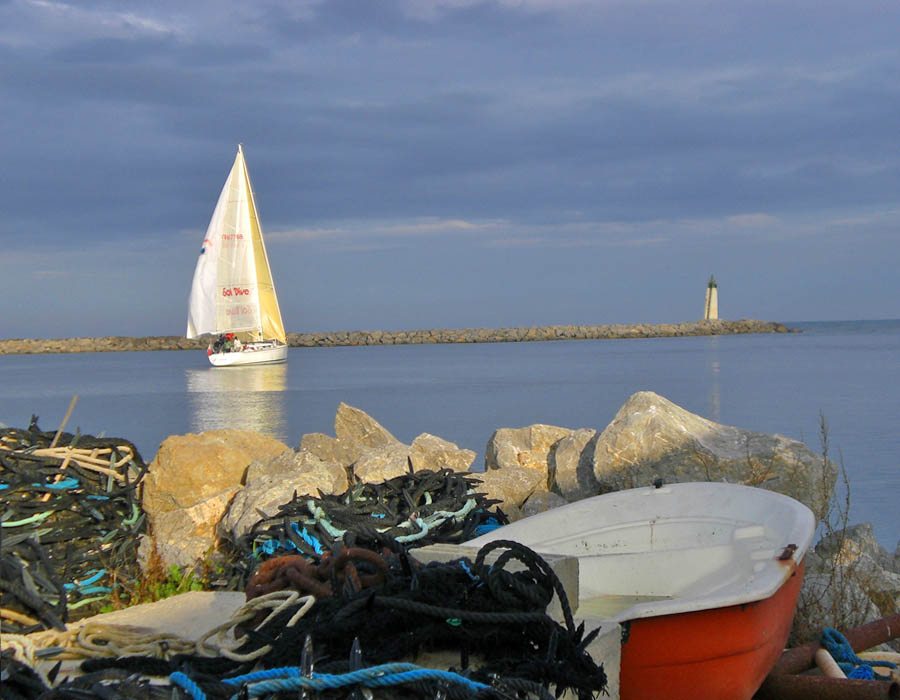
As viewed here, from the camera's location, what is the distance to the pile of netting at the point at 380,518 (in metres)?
5.58

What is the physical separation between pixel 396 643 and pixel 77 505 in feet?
10.7

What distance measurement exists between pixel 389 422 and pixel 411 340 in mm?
81293

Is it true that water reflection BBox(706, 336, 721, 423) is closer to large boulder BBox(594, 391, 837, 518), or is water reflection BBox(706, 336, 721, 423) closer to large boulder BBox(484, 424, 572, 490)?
large boulder BBox(484, 424, 572, 490)

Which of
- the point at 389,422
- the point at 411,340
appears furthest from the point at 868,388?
the point at 411,340

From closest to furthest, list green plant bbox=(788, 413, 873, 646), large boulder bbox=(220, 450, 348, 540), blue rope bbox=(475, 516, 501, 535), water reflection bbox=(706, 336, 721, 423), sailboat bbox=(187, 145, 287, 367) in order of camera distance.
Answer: green plant bbox=(788, 413, 873, 646) → blue rope bbox=(475, 516, 501, 535) → large boulder bbox=(220, 450, 348, 540) → water reflection bbox=(706, 336, 721, 423) → sailboat bbox=(187, 145, 287, 367)

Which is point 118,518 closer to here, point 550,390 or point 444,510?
point 444,510

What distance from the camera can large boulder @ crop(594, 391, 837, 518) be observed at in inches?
295

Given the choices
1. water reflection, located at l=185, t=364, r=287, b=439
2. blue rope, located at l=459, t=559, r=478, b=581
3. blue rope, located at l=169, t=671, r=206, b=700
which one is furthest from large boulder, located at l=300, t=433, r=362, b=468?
water reflection, located at l=185, t=364, r=287, b=439

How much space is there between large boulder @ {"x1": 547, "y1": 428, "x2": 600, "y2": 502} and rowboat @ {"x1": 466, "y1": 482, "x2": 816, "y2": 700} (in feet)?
8.06

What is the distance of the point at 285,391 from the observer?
42438 millimetres

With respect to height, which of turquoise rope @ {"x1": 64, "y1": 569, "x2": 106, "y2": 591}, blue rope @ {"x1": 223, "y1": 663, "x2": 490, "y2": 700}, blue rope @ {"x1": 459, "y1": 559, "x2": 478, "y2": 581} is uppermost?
blue rope @ {"x1": 459, "y1": 559, "x2": 478, "y2": 581}

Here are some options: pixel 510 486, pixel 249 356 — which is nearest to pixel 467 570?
pixel 510 486

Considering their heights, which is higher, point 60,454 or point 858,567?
point 60,454

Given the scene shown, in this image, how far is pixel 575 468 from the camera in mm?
8617
